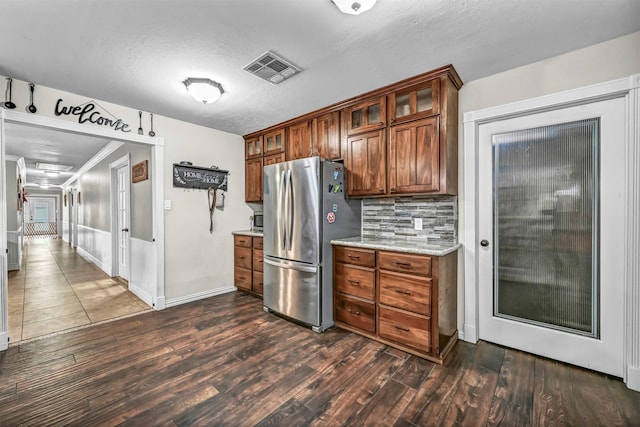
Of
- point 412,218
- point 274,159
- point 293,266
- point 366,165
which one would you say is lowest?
point 293,266

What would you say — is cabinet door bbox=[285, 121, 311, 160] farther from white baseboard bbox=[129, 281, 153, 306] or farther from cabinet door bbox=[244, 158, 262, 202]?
white baseboard bbox=[129, 281, 153, 306]

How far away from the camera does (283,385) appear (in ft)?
6.19

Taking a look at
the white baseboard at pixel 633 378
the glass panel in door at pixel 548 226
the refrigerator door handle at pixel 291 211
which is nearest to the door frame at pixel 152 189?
the refrigerator door handle at pixel 291 211

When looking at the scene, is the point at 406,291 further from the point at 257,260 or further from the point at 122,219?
the point at 122,219

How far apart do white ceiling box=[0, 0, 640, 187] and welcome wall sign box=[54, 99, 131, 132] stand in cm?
18

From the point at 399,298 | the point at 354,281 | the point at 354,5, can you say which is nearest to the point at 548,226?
the point at 399,298

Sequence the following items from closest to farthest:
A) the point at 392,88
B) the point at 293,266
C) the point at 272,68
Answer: the point at 272,68 < the point at 392,88 < the point at 293,266

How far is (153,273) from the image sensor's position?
3.46 meters

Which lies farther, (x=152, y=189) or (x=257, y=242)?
(x=257, y=242)

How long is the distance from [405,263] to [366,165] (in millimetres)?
1098

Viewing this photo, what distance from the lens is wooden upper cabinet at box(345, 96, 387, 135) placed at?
2674 mm

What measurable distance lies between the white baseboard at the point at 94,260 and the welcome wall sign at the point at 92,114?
3458 millimetres

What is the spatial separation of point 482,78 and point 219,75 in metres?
2.38

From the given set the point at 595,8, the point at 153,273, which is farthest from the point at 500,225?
the point at 153,273
